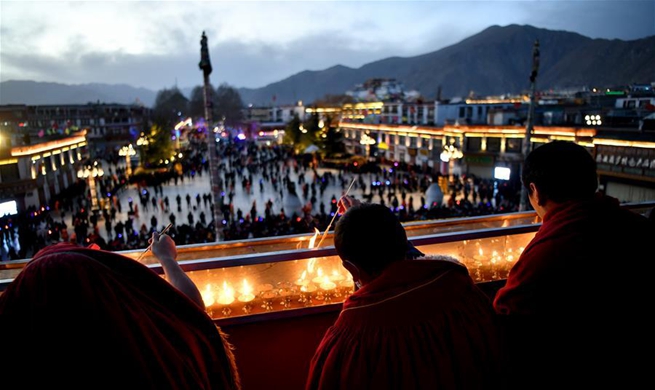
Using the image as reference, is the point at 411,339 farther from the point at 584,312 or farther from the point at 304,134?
the point at 304,134

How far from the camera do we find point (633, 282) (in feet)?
5.90

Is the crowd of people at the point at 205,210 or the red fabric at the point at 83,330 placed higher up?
the red fabric at the point at 83,330

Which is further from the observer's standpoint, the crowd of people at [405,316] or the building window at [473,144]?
the building window at [473,144]

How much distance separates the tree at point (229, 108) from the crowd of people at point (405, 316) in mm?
106478

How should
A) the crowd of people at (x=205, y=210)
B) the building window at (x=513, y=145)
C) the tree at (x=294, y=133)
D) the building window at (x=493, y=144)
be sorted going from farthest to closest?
the tree at (x=294, y=133), the building window at (x=493, y=144), the building window at (x=513, y=145), the crowd of people at (x=205, y=210)

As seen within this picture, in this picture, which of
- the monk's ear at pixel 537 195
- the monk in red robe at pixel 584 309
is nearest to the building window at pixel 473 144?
the monk's ear at pixel 537 195

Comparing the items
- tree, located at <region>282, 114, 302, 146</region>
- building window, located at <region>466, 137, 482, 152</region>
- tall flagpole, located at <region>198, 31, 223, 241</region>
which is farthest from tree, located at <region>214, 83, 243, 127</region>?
tall flagpole, located at <region>198, 31, 223, 241</region>

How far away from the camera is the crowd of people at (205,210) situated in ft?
48.8

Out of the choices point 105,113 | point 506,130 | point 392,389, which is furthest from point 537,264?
point 105,113

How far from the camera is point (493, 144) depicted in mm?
32062

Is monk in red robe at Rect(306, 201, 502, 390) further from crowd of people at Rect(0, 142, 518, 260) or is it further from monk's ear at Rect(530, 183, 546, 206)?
crowd of people at Rect(0, 142, 518, 260)

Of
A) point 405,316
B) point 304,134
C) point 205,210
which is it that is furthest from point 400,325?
point 304,134

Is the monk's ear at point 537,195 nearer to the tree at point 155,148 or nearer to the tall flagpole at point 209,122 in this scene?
the tall flagpole at point 209,122

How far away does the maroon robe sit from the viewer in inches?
70.4
